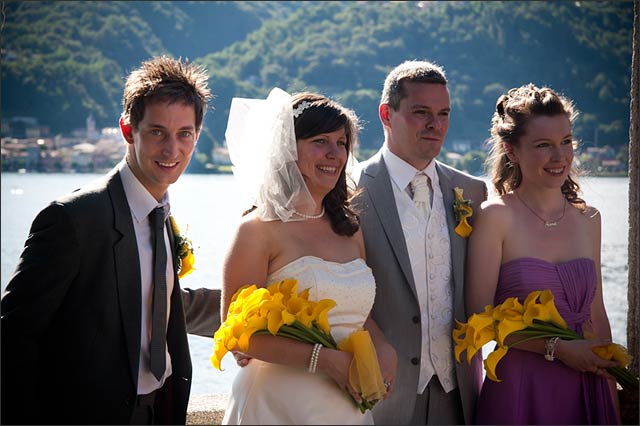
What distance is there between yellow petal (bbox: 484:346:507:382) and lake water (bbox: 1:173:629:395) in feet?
27.9

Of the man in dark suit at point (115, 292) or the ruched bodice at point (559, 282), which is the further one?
the ruched bodice at point (559, 282)

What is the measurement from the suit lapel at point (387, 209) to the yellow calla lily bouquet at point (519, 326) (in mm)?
356

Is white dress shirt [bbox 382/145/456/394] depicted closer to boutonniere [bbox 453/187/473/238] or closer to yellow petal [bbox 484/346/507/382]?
boutonniere [bbox 453/187/473/238]

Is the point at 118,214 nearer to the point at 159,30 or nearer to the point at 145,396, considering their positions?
the point at 145,396

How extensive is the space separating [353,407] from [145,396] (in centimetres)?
75

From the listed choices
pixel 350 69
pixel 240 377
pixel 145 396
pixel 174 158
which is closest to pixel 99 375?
pixel 145 396

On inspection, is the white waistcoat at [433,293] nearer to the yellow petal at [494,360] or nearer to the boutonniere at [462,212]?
the boutonniere at [462,212]

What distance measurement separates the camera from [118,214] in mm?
2916

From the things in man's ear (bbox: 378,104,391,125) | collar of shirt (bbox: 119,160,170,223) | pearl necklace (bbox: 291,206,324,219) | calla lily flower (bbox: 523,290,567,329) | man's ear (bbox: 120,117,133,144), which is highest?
man's ear (bbox: 378,104,391,125)

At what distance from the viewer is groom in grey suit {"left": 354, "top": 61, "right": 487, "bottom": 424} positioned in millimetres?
3605

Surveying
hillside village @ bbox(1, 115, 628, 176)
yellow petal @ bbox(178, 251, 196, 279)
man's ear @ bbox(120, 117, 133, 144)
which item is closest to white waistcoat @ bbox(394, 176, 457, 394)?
yellow petal @ bbox(178, 251, 196, 279)

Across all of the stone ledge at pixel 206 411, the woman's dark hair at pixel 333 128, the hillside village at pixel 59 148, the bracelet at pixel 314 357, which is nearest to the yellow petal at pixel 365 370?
the bracelet at pixel 314 357

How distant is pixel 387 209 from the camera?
3713 mm

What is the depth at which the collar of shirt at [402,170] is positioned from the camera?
3797 millimetres
